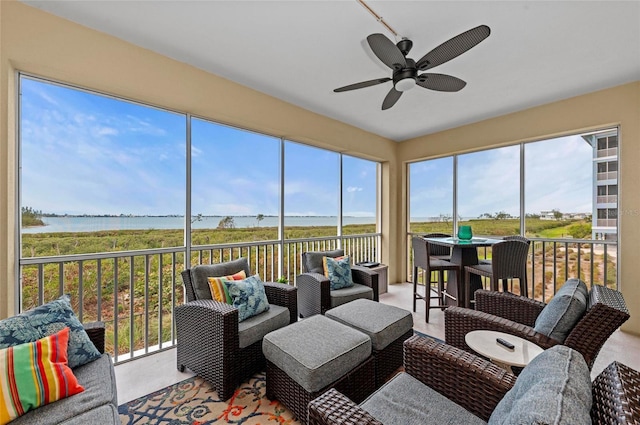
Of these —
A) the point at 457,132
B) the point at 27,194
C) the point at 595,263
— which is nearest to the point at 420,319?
the point at 595,263

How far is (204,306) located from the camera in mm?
2072

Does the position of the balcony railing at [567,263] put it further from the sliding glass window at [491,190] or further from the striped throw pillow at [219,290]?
the striped throw pillow at [219,290]

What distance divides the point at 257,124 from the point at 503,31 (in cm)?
254

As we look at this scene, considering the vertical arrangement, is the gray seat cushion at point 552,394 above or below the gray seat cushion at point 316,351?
above

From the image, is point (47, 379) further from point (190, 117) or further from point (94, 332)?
point (190, 117)

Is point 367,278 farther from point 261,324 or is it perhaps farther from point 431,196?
point 431,196

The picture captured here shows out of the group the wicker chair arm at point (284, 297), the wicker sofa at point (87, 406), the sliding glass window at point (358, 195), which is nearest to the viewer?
the wicker sofa at point (87, 406)

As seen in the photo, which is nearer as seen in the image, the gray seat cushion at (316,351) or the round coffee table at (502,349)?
the round coffee table at (502,349)

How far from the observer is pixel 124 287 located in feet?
8.73

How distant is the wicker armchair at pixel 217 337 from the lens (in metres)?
1.94

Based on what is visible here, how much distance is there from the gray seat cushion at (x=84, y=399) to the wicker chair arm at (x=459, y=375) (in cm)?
158

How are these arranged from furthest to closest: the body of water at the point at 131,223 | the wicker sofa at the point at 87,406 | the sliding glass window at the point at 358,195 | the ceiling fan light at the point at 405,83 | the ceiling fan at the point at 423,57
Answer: the sliding glass window at the point at 358,195 < the body of water at the point at 131,223 < the ceiling fan light at the point at 405,83 < the ceiling fan at the point at 423,57 < the wicker sofa at the point at 87,406

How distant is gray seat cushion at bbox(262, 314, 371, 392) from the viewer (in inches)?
62.8

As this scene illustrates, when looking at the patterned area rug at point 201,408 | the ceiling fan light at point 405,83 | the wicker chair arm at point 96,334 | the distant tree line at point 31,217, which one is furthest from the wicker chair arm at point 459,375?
the distant tree line at point 31,217
